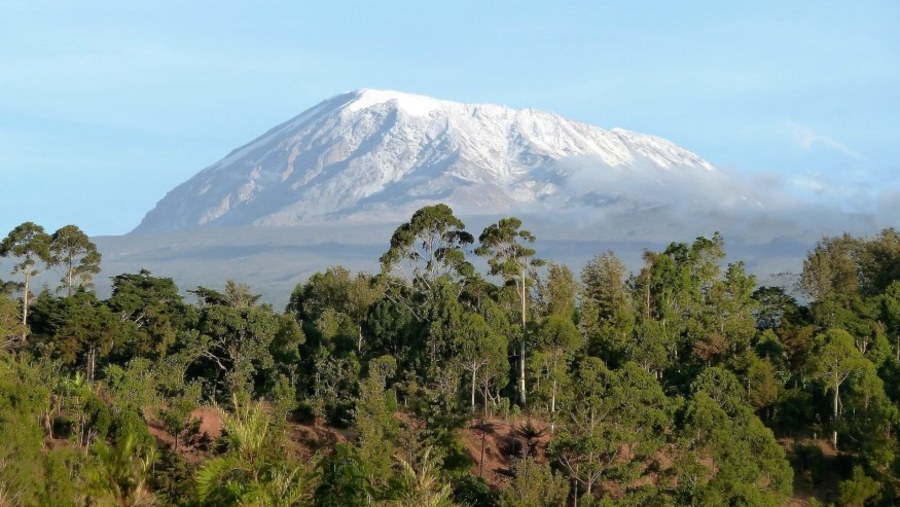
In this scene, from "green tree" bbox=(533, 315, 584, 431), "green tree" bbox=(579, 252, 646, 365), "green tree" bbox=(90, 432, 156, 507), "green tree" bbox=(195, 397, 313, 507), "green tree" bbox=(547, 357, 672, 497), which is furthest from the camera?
"green tree" bbox=(579, 252, 646, 365)

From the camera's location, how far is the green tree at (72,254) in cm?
5819

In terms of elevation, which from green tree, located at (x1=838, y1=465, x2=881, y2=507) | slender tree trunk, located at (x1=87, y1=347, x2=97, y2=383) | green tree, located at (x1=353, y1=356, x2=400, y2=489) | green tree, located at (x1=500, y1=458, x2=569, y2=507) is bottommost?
green tree, located at (x1=838, y1=465, x2=881, y2=507)

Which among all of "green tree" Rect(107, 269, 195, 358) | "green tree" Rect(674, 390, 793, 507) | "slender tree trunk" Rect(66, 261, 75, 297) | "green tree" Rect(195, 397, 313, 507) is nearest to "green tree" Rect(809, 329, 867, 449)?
"green tree" Rect(674, 390, 793, 507)

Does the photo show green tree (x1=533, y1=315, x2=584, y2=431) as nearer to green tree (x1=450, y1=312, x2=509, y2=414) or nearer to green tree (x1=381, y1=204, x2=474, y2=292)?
green tree (x1=450, y1=312, x2=509, y2=414)

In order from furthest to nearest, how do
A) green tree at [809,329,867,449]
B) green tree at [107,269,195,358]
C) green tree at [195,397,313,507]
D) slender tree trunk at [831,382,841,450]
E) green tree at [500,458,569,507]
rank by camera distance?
green tree at [107,269,195,358] → green tree at [809,329,867,449] → slender tree trunk at [831,382,841,450] → green tree at [500,458,569,507] → green tree at [195,397,313,507]

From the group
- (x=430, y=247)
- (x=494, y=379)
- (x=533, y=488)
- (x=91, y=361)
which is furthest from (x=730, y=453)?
(x=91, y=361)

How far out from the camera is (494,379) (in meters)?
45.2

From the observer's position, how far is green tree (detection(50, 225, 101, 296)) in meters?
58.2

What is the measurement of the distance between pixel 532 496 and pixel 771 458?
952 cm

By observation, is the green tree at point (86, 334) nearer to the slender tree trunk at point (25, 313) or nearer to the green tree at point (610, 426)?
the slender tree trunk at point (25, 313)

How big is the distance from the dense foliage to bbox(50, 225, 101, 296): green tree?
0.33 feet

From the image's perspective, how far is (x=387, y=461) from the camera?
1357 inches

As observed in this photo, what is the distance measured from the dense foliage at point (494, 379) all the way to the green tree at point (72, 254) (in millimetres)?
100

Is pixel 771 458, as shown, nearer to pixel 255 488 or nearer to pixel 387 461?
pixel 387 461
